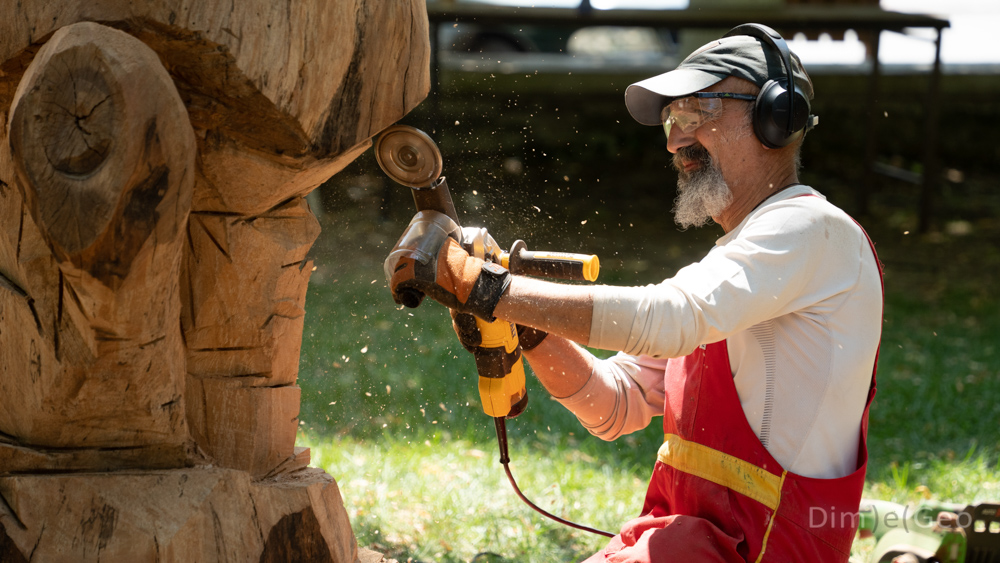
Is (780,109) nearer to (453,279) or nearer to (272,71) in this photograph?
(453,279)

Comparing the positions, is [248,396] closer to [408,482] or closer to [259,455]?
[259,455]

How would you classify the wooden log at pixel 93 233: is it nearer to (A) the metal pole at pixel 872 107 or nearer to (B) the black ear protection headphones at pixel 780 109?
(B) the black ear protection headphones at pixel 780 109

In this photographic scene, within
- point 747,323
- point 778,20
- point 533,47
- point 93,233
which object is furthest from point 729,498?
point 533,47

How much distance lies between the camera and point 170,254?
4.23 feet

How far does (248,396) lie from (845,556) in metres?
1.21

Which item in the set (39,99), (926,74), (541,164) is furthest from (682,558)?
(926,74)

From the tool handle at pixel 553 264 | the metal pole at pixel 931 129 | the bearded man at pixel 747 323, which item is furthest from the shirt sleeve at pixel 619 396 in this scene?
the metal pole at pixel 931 129

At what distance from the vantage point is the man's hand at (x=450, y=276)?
154cm

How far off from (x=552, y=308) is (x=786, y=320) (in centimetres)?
47

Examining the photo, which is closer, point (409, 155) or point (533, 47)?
point (409, 155)

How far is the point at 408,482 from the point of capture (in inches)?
118

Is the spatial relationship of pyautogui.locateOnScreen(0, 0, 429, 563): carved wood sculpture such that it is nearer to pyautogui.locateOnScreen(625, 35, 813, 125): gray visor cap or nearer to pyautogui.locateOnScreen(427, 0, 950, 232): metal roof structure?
pyautogui.locateOnScreen(625, 35, 813, 125): gray visor cap

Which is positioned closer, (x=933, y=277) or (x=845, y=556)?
(x=845, y=556)

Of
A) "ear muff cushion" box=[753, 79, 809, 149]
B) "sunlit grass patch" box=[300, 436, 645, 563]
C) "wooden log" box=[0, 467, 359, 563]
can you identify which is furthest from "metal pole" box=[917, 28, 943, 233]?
"wooden log" box=[0, 467, 359, 563]
